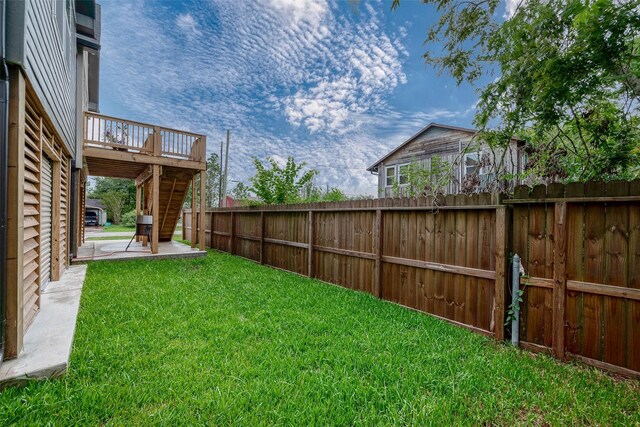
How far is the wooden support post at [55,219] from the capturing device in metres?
4.48

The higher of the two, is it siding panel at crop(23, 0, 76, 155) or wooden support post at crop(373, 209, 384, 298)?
siding panel at crop(23, 0, 76, 155)

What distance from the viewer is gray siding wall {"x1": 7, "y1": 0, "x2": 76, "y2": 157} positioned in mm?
2078

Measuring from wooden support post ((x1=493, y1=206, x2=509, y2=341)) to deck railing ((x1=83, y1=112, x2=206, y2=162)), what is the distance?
763 cm

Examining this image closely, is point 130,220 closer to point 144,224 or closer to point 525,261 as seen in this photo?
point 144,224

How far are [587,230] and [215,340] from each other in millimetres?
3449

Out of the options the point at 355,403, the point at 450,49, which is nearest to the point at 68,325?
the point at 355,403

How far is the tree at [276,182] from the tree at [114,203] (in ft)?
79.6

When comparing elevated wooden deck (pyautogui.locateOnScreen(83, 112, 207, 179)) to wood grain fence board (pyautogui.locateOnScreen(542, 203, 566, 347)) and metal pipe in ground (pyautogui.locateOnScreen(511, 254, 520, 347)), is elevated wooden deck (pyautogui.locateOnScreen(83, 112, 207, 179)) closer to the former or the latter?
metal pipe in ground (pyautogui.locateOnScreen(511, 254, 520, 347))

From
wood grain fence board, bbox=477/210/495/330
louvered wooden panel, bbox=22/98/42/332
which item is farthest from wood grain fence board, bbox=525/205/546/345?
louvered wooden panel, bbox=22/98/42/332

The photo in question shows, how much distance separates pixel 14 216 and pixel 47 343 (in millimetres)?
1097

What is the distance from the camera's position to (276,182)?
10875 mm

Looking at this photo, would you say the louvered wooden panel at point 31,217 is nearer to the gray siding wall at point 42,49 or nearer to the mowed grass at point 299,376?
the gray siding wall at point 42,49

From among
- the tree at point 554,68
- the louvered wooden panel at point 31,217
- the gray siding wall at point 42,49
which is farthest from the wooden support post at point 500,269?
the louvered wooden panel at point 31,217

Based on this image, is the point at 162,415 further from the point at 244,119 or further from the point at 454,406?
the point at 244,119
